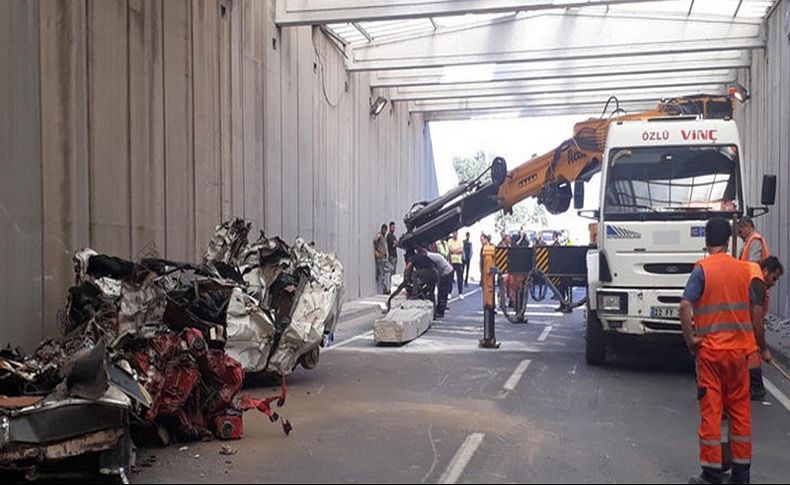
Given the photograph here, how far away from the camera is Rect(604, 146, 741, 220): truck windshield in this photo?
9586 millimetres

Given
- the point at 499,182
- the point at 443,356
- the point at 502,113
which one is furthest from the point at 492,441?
the point at 502,113

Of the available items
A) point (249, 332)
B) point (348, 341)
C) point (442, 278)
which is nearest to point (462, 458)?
point (249, 332)

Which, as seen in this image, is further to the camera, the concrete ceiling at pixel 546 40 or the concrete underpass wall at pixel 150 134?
the concrete ceiling at pixel 546 40

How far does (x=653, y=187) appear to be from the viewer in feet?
32.0

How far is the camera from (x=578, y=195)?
1162 cm

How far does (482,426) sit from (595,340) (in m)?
3.89

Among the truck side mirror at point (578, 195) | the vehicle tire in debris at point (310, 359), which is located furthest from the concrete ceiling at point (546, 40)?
the vehicle tire in debris at point (310, 359)

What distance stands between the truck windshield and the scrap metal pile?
418 cm

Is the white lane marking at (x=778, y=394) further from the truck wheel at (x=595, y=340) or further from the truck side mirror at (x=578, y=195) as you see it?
the truck side mirror at (x=578, y=195)

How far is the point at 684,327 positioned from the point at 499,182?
8.79m

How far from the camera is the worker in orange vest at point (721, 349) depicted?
16.8ft

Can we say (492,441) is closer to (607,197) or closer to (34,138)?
(607,197)

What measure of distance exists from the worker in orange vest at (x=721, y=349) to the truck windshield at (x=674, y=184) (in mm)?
4398

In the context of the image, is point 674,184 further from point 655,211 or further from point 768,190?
point 768,190
